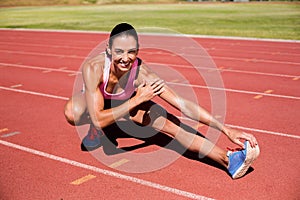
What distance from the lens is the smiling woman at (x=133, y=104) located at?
392cm

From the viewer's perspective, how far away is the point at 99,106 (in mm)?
4180

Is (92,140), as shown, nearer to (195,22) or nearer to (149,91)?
(149,91)

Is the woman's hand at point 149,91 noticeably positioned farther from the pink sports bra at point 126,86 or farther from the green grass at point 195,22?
the green grass at point 195,22

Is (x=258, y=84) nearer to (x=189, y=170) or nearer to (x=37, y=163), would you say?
(x=189, y=170)

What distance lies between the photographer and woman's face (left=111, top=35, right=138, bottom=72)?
3.98m

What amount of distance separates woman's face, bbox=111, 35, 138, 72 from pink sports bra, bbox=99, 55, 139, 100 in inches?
8.2

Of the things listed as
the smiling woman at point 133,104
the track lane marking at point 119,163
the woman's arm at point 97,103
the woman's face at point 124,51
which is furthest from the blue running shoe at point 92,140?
the woman's face at point 124,51

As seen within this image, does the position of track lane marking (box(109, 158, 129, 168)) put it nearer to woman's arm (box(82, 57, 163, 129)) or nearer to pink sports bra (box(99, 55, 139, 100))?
woman's arm (box(82, 57, 163, 129))

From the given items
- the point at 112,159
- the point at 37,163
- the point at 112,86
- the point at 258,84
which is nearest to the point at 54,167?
the point at 37,163

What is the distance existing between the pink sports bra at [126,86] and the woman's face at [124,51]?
0.21m

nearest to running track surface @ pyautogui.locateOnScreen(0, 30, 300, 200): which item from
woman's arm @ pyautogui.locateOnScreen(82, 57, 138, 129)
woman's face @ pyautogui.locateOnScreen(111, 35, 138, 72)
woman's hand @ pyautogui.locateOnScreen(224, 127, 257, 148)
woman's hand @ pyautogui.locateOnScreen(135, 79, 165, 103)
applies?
woman's hand @ pyautogui.locateOnScreen(224, 127, 257, 148)

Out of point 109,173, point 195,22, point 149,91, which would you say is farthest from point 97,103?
point 195,22

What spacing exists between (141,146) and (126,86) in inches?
36.6

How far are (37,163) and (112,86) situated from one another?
1292 mm
